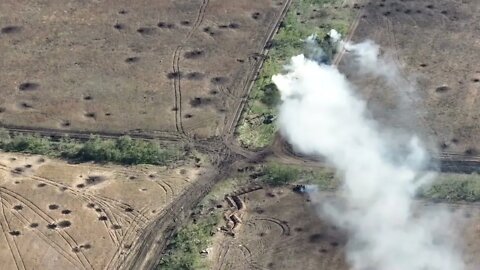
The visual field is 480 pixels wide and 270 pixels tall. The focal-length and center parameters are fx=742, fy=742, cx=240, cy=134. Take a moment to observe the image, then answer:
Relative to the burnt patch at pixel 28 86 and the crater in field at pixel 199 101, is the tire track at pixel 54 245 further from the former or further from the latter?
the crater in field at pixel 199 101

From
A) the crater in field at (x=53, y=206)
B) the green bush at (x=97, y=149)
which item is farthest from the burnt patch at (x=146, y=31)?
the crater in field at (x=53, y=206)

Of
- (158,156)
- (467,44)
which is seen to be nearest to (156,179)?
(158,156)

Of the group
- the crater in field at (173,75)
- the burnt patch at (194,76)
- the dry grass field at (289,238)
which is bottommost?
the dry grass field at (289,238)

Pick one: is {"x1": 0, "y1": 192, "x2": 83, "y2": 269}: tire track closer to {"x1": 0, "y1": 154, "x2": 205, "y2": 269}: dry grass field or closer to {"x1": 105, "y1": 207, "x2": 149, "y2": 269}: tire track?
{"x1": 0, "y1": 154, "x2": 205, "y2": 269}: dry grass field

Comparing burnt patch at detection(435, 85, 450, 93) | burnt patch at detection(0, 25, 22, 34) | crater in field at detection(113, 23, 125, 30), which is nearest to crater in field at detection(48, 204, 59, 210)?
crater in field at detection(113, 23, 125, 30)

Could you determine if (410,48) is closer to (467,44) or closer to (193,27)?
(467,44)

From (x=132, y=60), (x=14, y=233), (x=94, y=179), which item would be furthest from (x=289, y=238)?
(x=132, y=60)
